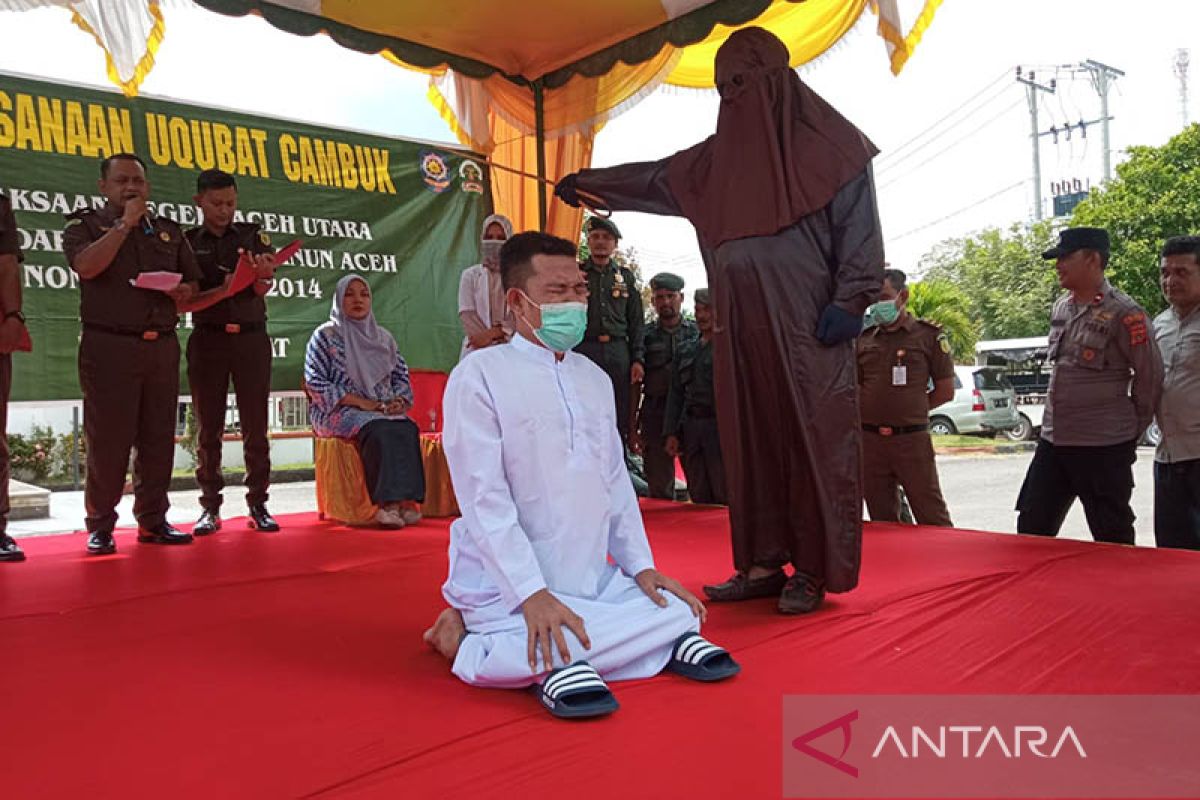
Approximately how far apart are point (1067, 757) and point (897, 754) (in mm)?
275

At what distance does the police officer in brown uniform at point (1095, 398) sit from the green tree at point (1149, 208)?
545 inches

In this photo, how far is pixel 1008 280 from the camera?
113 feet

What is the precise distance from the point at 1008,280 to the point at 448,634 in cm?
3682

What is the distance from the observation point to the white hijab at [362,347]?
16.6ft

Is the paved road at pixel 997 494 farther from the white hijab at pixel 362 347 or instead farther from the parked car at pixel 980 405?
the white hijab at pixel 362 347

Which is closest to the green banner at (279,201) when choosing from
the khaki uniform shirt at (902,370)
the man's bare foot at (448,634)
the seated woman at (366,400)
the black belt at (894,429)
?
the seated woman at (366,400)

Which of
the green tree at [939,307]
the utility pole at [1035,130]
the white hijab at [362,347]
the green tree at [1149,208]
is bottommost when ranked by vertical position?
the white hijab at [362,347]

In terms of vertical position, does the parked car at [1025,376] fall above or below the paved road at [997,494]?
above

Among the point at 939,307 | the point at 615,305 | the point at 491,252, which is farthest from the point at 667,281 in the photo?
the point at 939,307

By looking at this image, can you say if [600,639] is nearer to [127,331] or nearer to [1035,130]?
[127,331]

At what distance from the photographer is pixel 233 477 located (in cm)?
1192

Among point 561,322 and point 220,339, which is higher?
point 220,339

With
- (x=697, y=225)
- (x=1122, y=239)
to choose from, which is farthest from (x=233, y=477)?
(x=1122, y=239)

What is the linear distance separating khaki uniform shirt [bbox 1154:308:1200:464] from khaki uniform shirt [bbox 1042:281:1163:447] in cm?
8
